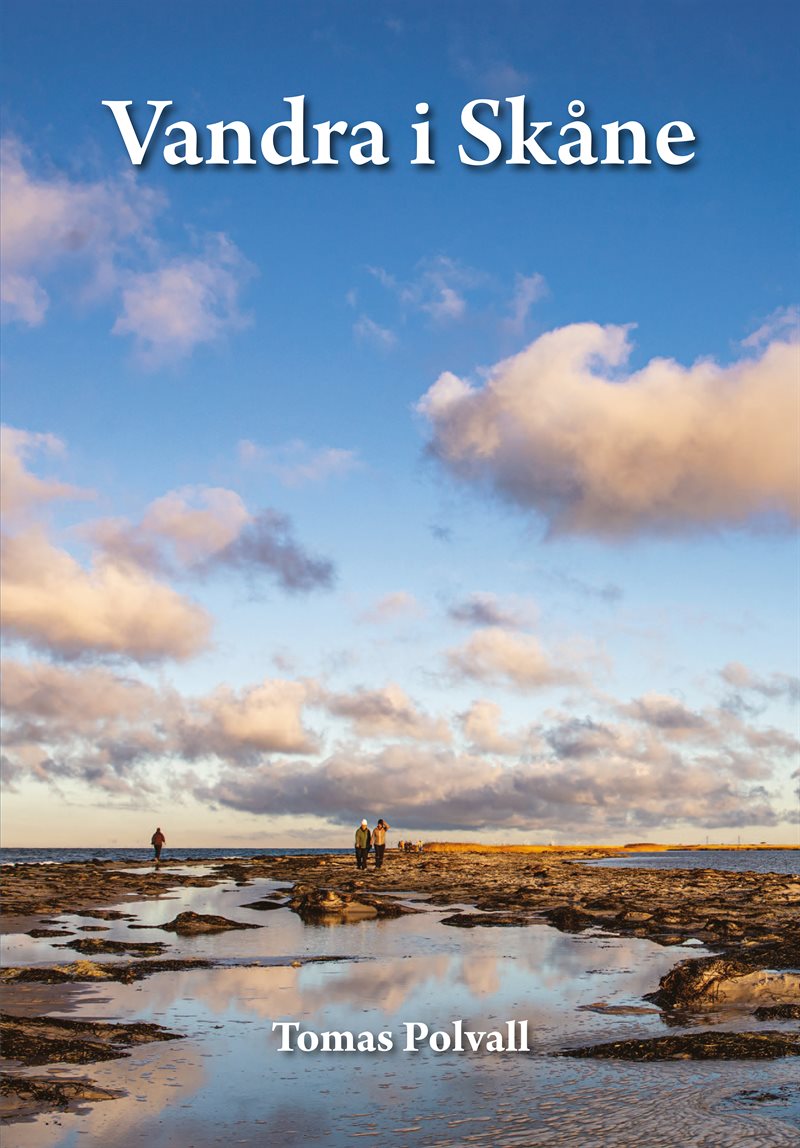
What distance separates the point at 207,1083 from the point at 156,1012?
4104 millimetres

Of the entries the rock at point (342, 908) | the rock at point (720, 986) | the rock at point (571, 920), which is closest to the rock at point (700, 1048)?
the rock at point (720, 986)

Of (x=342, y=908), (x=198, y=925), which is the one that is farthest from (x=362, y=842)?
(x=198, y=925)

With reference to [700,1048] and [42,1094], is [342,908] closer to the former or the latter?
[700,1048]

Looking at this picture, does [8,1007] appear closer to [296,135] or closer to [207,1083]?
[207,1083]

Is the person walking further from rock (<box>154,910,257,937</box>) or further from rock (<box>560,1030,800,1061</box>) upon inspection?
rock (<box>560,1030,800,1061</box>)

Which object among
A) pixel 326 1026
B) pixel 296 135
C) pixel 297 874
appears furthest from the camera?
pixel 297 874

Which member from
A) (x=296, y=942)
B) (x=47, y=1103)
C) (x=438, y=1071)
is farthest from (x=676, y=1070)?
(x=296, y=942)

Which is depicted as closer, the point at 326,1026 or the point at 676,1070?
the point at 676,1070

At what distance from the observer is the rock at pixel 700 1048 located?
429 inches

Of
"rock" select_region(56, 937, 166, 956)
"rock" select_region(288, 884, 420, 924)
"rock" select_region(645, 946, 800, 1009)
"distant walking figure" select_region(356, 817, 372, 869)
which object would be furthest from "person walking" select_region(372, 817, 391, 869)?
"rock" select_region(645, 946, 800, 1009)

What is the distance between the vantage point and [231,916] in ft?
94.6

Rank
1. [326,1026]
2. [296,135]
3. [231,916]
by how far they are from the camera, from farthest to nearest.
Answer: [231,916] < [296,135] < [326,1026]

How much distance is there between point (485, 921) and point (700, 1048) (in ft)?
54.8

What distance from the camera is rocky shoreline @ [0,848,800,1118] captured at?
11.3 metres
